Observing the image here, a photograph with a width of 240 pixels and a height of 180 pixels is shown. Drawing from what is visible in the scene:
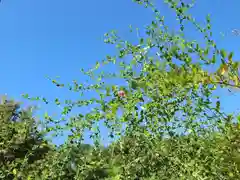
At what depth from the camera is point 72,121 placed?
13.7 feet

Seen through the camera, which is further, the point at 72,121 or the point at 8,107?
the point at 8,107

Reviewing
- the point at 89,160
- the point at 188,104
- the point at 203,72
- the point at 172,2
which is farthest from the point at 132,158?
the point at 203,72

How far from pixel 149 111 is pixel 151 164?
83cm

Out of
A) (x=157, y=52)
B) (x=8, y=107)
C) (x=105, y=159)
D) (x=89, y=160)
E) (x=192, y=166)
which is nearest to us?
(x=157, y=52)

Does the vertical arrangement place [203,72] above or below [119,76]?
below

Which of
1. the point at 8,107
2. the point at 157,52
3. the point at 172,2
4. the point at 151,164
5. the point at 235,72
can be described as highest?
the point at 8,107

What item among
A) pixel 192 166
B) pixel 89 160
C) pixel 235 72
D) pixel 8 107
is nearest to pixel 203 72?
pixel 235 72

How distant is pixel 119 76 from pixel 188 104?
0.82 m

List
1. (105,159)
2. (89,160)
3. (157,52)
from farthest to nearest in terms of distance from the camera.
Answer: (89,160)
(105,159)
(157,52)

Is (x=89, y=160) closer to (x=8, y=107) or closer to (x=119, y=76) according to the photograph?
(x=119, y=76)

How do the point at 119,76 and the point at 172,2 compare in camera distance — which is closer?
the point at 172,2

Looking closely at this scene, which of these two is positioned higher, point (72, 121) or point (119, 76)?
point (119, 76)

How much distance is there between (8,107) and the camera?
20672mm

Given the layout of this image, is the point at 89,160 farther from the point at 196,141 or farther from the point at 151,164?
the point at 196,141
